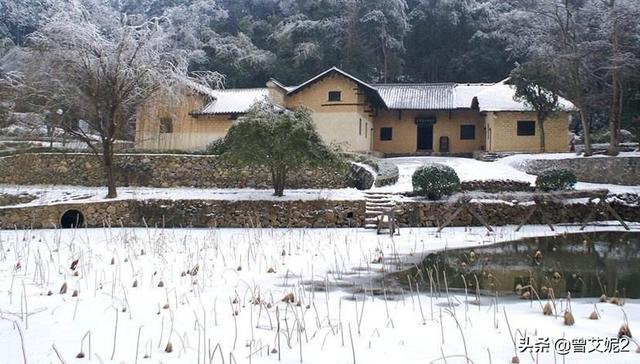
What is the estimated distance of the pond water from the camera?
7426 mm

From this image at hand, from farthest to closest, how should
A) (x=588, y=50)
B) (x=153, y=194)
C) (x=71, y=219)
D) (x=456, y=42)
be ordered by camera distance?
(x=456, y=42) → (x=588, y=50) → (x=153, y=194) → (x=71, y=219)

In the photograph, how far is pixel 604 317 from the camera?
5809mm

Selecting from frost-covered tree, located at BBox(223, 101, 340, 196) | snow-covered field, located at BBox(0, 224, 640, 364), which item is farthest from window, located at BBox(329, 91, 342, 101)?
snow-covered field, located at BBox(0, 224, 640, 364)

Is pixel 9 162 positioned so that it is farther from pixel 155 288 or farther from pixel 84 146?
pixel 155 288

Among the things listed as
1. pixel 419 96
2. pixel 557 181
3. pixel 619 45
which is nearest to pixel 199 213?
pixel 557 181

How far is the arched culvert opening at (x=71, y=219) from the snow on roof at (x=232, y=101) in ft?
37.2

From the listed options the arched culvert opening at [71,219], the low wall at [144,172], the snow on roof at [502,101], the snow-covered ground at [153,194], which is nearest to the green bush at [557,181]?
the snow-covered ground at [153,194]

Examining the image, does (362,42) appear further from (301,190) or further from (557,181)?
(557,181)

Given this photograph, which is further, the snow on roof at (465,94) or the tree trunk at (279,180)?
the snow on roof at (465,94)

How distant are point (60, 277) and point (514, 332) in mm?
6250

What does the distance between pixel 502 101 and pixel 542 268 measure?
23414 millimetres

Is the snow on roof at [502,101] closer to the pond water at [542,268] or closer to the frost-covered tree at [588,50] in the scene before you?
the frost-covered tree at [588,50]

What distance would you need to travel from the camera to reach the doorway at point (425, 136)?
34.5 meters

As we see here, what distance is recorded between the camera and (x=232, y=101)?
30297mm
